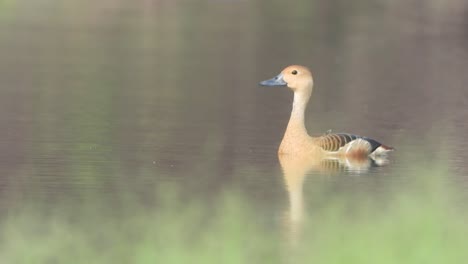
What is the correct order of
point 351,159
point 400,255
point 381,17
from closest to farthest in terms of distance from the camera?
point 400,255 < point 351,159 < point 381,17

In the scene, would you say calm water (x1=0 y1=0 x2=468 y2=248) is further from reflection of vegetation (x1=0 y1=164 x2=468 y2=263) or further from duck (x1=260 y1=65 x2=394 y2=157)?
reflection of vegetation (x1=0 y1=164 x2=468 y2=263)

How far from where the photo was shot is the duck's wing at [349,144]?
576 inches

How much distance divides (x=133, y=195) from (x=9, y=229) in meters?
2.26

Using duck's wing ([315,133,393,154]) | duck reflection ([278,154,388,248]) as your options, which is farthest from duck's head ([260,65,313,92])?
duck reflection ([278,154,388,248])

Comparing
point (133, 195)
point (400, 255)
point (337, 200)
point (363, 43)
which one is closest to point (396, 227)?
point (400, 255)

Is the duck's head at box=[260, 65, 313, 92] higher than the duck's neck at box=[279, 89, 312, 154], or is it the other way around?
the duck's head at box=[260, 65, 313, 92]

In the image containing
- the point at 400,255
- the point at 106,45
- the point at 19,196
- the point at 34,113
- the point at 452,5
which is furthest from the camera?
the point at 452,5

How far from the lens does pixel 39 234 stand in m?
9.24

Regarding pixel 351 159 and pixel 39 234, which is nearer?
pixel 39 234

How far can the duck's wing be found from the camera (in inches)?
576

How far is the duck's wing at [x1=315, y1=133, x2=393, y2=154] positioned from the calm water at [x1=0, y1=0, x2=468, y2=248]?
185 mm

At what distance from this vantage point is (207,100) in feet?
61.8

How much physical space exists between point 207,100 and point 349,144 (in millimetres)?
4416

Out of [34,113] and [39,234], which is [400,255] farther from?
[34,113]
